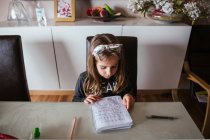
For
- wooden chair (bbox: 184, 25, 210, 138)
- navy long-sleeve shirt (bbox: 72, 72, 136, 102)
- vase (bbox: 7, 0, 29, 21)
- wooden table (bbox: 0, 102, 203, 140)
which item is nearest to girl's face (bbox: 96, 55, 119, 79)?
navy long-sleeve shirt (bbox: 72, 72, 136, 102)

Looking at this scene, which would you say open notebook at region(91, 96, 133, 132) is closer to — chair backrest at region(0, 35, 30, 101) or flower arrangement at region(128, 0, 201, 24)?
chair backrest at region(0, 35, 30, 101)

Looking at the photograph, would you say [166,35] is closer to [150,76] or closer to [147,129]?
[150,76]

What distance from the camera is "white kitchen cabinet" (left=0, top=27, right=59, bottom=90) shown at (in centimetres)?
169

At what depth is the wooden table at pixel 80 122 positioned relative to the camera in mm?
685

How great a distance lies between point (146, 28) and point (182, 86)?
40.5 inches

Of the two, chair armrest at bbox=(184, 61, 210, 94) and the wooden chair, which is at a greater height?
the wooden chair

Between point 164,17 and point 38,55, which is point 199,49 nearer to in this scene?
point 164,17

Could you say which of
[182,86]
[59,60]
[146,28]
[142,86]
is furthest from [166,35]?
[59,60]

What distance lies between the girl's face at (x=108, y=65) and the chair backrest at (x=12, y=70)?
1.53ft

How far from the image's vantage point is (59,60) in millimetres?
1863

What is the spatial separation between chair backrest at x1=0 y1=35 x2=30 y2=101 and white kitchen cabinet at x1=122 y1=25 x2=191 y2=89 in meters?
0.95

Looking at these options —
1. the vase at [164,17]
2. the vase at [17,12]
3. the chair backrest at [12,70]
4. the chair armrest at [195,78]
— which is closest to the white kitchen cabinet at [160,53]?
the vase at [164,17]

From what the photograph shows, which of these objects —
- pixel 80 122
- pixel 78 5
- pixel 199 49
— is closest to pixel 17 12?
pixel 78 5

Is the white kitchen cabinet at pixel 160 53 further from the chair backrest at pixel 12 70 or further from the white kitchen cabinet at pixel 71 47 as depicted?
the chair backrest at pixel 12 70
